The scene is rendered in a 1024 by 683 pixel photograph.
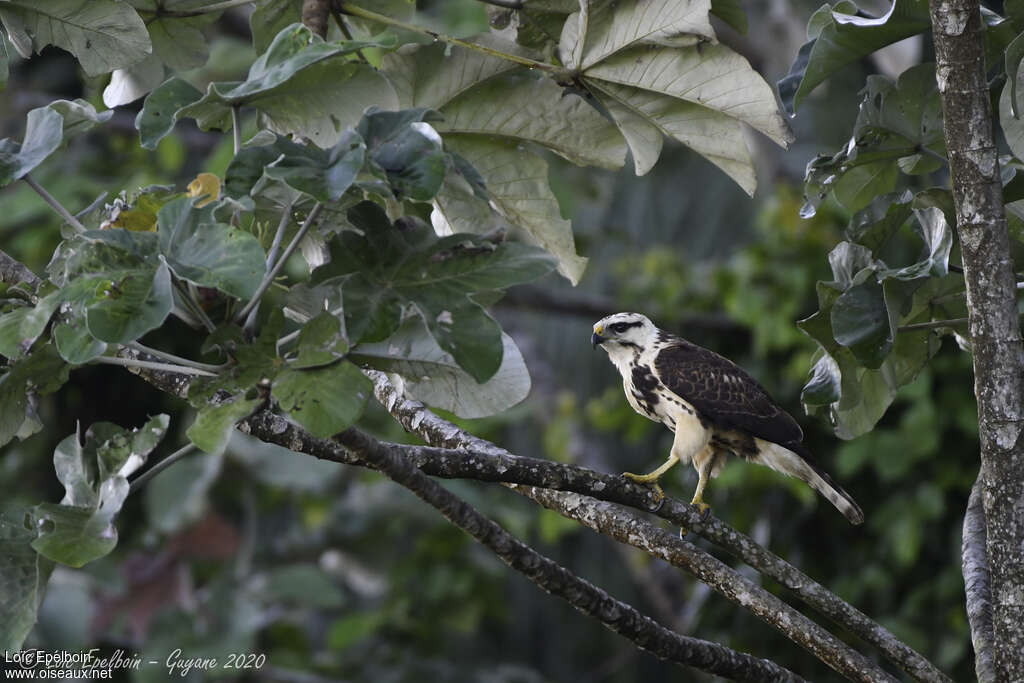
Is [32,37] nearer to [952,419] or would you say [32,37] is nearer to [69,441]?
[69,441]

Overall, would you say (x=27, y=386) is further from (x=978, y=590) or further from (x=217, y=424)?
(x=978, y=590)

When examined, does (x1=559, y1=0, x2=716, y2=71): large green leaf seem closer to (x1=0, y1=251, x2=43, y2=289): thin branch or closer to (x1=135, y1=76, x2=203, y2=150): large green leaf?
(x1=135, y1=76, x2=203, y2=150): large green leaf

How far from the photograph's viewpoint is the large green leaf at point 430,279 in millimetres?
1247

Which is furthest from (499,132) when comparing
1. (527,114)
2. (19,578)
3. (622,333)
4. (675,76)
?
(622,333)

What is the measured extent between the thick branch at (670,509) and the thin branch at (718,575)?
3cm

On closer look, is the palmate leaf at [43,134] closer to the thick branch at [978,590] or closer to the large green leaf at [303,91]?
the large green leaf at [303,91]

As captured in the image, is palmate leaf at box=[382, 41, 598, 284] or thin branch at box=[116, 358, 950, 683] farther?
palmate leaf at box=[382, 41, 598, 284]

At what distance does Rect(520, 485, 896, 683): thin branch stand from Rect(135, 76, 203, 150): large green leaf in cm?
82

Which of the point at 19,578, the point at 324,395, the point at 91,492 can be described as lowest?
the point at 19,578

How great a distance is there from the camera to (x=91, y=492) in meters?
1.34

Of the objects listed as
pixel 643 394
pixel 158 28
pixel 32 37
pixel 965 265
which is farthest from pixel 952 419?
pixel 32 37

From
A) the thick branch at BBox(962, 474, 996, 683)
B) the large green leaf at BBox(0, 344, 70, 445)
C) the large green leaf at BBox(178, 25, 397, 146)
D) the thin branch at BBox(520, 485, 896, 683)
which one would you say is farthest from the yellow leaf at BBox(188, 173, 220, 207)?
the thick branch at BBox(962, 474, 996, 683)

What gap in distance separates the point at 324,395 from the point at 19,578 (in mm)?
491

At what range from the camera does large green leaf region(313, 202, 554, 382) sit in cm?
125
